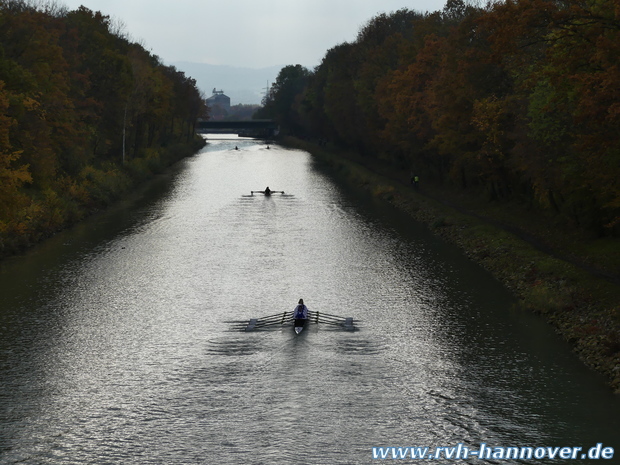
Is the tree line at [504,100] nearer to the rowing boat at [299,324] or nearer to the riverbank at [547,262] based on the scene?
the riverbank at [547,262]

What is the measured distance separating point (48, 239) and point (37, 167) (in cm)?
614

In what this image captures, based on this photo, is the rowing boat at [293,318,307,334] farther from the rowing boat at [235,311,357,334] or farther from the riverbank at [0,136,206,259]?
the riverbank at [0,136,206,259]

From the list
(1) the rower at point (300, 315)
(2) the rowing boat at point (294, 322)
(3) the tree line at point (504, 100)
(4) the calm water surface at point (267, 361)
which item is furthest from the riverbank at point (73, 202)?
(3) the tree line at point (504, 100)

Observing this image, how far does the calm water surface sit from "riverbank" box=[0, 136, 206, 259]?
2.32m

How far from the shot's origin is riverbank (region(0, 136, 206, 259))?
53125mm

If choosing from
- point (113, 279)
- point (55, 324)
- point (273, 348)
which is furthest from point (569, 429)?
point (113, 279)

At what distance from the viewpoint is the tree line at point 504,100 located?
3419cm

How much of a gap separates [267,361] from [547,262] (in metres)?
21.3

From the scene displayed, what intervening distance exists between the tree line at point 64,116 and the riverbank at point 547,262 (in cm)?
3162

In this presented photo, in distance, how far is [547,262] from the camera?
44.2 m

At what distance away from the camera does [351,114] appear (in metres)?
126

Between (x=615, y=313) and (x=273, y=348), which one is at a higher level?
(x=615, y=313)

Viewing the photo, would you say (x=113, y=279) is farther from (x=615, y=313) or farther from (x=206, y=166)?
(x=206, y=166)

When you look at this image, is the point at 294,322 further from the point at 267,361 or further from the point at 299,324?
the point at 267,361
